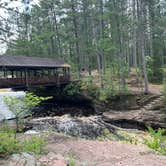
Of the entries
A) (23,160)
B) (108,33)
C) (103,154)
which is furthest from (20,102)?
(108,33)

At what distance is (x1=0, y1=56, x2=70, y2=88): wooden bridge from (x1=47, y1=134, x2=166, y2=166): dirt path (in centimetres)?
1416

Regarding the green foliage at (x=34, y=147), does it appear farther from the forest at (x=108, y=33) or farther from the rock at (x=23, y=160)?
the forest at (x=108, y=33)

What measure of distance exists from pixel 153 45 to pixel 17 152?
1360 inches

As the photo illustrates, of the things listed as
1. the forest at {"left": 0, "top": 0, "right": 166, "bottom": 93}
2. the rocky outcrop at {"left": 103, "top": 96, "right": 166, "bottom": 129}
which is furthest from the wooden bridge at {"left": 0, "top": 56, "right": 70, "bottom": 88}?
the rocky outcrop at {"left": 103, "top": 96, "right": 166, "bottom": 129}

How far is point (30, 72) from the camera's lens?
96.3ft

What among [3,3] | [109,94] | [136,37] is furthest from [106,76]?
[3,3]

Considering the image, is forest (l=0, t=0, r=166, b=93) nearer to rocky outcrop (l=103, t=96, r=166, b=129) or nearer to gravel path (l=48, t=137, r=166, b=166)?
rocky outcrop (l=103, t=96, r=166, b=129)

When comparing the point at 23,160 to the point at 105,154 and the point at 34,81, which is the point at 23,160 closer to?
the point at 105,154

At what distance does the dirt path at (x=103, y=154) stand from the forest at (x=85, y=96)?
0.07 ft

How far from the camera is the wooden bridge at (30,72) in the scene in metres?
23.3

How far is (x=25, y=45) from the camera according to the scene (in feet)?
129

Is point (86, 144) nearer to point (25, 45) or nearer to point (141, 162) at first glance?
point (141, 162)

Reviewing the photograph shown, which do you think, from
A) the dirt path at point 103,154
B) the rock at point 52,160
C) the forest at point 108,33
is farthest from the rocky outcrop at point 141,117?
the rock at point 52,160

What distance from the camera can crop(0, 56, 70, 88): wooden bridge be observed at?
23.3 metres
